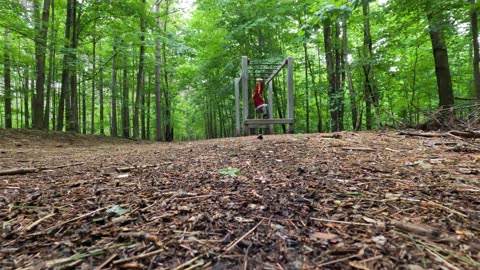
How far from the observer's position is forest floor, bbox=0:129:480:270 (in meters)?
0.82

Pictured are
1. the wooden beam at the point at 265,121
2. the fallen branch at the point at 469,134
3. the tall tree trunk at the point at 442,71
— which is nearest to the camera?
the fallen branch at the point at 469,134

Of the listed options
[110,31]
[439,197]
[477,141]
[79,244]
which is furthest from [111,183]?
[110,31]

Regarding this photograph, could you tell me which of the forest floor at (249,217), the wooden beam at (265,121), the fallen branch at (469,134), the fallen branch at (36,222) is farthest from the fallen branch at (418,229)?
the wooden beam at (265,121)

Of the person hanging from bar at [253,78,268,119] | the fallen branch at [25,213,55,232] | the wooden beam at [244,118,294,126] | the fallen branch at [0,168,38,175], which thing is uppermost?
the person hanging from bar at [253,78,268,119]

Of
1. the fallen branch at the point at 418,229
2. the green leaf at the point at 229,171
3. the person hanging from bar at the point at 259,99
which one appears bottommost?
the fallen branch at the point at 418,229

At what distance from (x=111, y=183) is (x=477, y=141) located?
3.49 metres

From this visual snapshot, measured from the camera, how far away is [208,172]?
1894mm

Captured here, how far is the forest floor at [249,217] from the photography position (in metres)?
0.82

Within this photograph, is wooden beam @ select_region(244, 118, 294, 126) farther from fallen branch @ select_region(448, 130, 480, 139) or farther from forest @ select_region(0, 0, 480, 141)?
fallen branch @ select_region(448, 130, 480, 139)

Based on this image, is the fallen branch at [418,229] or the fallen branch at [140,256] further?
the fallen branch at [418,229]

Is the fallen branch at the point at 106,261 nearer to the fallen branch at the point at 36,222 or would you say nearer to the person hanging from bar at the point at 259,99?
the fallen branch at the point at 36,222

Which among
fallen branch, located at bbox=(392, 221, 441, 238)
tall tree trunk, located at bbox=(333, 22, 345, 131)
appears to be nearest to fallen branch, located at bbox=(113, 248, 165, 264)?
fallen branch, located at bbox=(392, 221, 441, 238)

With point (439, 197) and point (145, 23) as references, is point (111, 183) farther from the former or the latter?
point (145, 23)

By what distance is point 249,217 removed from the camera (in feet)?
3.61
